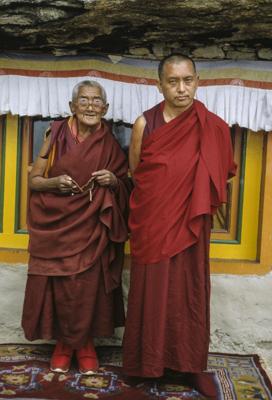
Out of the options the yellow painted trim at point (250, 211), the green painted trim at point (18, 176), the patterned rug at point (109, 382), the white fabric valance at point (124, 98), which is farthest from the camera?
the green painted trim at point (18, 176)

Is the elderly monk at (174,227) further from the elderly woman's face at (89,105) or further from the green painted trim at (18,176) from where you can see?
the green painted trim at (18,176)

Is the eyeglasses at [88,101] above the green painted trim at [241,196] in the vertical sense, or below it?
above

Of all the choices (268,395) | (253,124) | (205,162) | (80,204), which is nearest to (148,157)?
(205,162)

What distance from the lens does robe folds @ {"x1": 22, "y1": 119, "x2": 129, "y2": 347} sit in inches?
139

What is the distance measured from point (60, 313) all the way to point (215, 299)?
116 cm

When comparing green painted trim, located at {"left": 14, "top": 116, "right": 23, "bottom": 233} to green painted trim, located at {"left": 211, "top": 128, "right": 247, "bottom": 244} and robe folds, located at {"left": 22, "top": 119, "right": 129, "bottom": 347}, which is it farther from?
green painted trim, located at {"left": 211, "top": 128, "right": 247, "bottom": 244}

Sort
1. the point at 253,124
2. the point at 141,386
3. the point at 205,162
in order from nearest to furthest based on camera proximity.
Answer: the point at 205,162 < the point at 141,386 < the point at 253,124

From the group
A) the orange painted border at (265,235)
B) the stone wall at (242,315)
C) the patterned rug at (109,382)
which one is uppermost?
the orange painted border at (265,235)

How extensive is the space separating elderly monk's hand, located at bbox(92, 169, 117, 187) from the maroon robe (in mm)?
230

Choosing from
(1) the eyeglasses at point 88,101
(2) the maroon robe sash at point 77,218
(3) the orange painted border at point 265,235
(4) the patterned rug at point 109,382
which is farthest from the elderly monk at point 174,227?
(3) the orange painted border at point 265,235

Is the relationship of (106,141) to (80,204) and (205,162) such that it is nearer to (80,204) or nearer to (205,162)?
(80,204)

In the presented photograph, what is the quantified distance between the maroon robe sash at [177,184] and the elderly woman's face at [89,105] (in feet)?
1.43

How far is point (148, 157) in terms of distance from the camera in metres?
3.30

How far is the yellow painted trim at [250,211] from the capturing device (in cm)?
410
